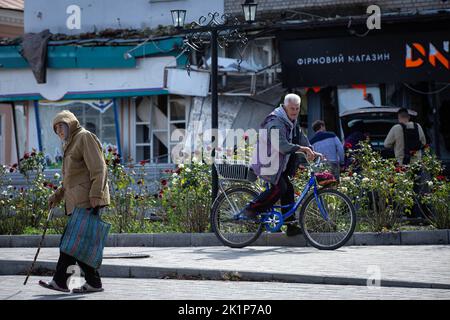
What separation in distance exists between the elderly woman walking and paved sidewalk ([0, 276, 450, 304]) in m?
0.18

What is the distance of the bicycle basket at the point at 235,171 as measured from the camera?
12.8 meters

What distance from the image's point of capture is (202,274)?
10391 millimetres

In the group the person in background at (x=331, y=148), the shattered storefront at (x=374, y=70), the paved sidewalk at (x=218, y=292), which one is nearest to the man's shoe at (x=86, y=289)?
the paved sidewalk at (x=218, y=292)

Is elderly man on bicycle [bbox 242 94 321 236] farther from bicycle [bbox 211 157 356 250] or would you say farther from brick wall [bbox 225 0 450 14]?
brick wall [bbox 225 0 450 14]

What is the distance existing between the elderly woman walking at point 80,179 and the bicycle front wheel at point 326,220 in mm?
3560


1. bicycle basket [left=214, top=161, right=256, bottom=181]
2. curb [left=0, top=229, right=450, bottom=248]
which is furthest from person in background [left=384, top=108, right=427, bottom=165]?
bicycle basket [left=214, top=161, right=256, bottom=181]

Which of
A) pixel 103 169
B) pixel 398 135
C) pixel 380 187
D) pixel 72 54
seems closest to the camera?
pixel 103 169

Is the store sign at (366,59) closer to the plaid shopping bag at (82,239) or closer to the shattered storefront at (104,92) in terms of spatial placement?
the shattered storefront at (104,92)

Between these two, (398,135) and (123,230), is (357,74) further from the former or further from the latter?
(123,230)

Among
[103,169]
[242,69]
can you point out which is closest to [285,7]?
[242,69]

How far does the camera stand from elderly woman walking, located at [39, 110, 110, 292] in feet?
30.5

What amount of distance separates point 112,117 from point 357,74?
24.2ft
